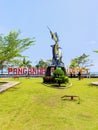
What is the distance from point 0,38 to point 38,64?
70.8 metres

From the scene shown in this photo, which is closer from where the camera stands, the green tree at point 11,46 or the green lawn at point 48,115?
the green lawn at point 48,115

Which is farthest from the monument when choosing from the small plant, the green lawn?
the green lawn

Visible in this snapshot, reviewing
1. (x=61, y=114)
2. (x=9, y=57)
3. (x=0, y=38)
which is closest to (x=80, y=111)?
(x=61, y=114)

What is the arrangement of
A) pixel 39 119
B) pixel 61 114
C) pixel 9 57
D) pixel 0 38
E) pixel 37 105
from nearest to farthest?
pixel 39 119 → pixel 61 114 → pixel 37 105 → pixel 9 57 → pixel 0 38

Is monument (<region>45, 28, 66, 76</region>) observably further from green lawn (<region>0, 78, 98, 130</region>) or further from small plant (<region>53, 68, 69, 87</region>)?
green lawn (<region>0, 78, 98, 130</region>)

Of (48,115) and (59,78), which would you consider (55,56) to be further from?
(48,115)

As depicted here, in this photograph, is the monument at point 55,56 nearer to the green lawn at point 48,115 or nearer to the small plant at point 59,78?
the small plant at point 59,78

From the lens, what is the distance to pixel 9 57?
3294 centimetres

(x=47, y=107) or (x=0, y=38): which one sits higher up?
(x=0, y=38)

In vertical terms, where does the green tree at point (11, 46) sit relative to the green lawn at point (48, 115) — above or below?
above

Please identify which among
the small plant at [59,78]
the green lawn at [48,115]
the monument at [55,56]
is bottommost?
the green lawn at [48,115]

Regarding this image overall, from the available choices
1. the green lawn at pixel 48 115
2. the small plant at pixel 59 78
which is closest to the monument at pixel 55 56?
the small plant at pixel 59 78

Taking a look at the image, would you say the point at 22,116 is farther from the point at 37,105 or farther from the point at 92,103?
the point at 92,103

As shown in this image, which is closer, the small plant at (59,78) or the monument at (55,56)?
Answer: the small plant at (59,78)
